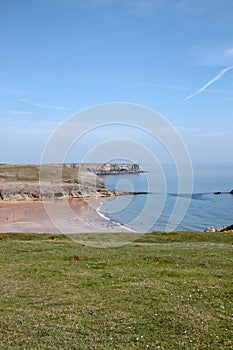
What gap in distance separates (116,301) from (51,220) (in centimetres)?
8253

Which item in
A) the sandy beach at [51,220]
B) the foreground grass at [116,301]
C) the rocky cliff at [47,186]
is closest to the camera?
the foreground grass at [116,301]

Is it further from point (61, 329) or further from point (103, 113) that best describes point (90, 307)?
point (103, 113)

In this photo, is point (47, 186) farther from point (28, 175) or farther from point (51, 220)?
point (51, 220)

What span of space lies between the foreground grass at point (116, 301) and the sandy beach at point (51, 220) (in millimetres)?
50525

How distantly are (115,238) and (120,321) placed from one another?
2739cm

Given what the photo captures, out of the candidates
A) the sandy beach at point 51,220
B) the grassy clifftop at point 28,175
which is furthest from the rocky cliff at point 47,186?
the sandy beach at point 51,220

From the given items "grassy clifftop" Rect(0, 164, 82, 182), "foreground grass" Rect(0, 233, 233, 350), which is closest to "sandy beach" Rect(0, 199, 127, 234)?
"grassy clifftop" Rect(0, 164, 82, 182)

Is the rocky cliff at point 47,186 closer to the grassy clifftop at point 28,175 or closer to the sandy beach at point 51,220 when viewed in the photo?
the grassy clifftop at point 28,175

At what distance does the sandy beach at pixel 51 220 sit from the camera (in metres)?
77.7

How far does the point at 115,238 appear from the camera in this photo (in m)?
41.0

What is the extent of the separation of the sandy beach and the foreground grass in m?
50.5

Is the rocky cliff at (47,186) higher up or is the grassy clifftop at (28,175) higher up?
the grassy clifftop at (28,175)

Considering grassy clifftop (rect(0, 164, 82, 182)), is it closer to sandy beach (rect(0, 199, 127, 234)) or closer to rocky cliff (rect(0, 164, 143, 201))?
rocky cliff (rect(0, 164, 143, 201))

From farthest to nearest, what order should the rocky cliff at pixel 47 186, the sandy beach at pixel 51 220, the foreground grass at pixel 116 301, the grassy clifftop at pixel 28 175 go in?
1. the grassy clifftop at pixel 28 175
2. the rocky cliff at pixel 47 186
3. the sandy beach at pixel 51 220
4. the foreground grass at pixel 116 301
